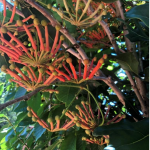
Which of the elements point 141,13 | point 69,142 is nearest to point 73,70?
point 141,13

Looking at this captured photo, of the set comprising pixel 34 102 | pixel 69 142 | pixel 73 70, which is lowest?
pixel 69 142

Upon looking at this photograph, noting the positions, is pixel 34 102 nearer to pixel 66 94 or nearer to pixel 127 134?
pixel 66 94

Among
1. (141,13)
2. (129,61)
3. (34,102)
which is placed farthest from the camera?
(34,102)

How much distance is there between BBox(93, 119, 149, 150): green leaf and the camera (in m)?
0.39

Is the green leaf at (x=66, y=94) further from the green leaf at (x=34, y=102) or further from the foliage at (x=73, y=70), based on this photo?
the green leaf at (x=34, y=102)

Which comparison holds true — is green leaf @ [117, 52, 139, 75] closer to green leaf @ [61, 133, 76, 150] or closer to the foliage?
the foliage

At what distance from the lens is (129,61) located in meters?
0.59

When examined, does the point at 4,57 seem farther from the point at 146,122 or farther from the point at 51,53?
the point at 146,122

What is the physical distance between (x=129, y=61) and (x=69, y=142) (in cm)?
36

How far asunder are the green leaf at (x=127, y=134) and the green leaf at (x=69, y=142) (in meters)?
0.22

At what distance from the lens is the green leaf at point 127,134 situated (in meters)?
0.39

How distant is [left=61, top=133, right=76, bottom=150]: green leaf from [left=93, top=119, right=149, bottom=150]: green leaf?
0.22 m

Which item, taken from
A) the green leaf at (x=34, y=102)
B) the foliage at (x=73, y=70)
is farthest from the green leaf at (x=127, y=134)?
the green leaf at (x=34, y=102)

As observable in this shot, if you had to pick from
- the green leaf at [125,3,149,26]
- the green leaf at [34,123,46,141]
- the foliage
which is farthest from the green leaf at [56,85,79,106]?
the green leaf at [125,3,149,26]
